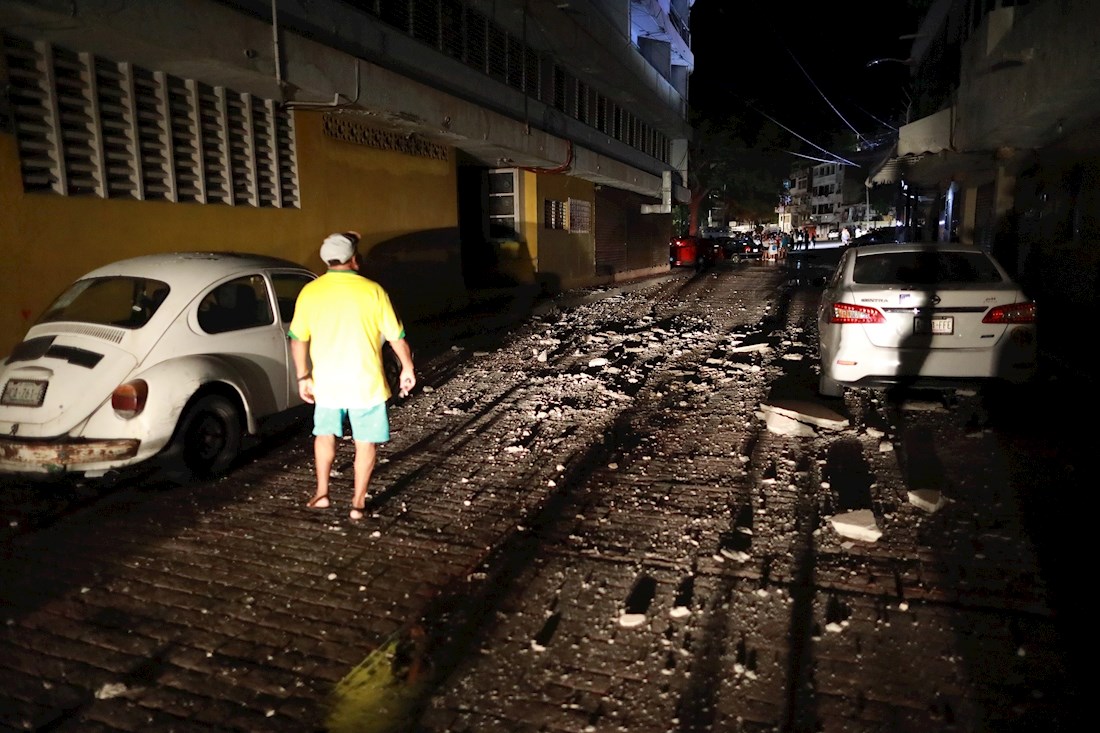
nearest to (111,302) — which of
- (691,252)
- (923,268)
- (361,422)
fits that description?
(361,422)

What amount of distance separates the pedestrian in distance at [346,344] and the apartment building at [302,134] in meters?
4.10

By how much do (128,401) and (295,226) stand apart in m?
5.93

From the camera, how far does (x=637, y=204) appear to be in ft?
92.2

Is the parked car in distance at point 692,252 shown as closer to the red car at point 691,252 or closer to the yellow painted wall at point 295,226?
the red car at point 691,252

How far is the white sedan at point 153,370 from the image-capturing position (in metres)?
4.71

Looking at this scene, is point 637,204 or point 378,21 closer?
point 378,21

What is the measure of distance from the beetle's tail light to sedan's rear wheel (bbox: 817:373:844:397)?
594 cm

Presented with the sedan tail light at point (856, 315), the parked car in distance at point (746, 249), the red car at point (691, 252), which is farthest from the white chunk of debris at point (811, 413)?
the parked car in distance at point (746, 249)

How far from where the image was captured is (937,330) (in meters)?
6.27

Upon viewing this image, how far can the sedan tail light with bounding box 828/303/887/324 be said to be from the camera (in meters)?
6.38

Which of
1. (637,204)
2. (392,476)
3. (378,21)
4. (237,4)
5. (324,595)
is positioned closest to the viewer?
(324,595)

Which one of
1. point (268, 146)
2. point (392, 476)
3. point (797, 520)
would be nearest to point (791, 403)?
point (797, 520)

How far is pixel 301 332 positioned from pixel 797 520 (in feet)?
10.9

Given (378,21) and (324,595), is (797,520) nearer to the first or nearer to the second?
(324,595)
